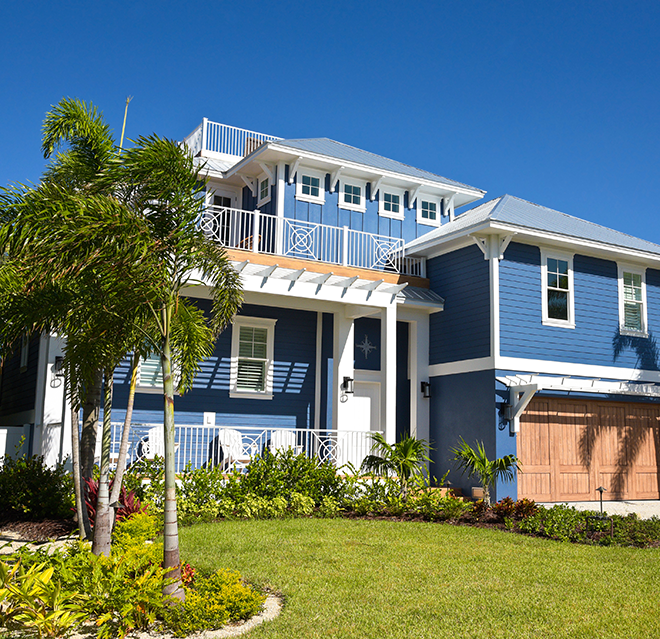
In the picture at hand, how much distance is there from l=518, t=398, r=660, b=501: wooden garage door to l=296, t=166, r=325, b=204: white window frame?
23.2 ft

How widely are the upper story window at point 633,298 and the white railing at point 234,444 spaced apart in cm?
703

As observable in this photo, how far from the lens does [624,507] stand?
13.8 meters

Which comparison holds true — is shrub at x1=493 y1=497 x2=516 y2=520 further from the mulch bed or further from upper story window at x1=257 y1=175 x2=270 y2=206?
upper story window at x1=257 y1=175 x2=270 y2=206

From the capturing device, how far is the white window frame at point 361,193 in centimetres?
1675

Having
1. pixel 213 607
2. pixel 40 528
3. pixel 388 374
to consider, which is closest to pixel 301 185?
pixel 388 374

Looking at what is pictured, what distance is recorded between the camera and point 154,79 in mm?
11977

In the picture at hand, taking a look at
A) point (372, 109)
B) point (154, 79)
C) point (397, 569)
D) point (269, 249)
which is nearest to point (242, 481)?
point (397, 569)

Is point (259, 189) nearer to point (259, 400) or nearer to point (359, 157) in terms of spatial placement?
point (359, 157)

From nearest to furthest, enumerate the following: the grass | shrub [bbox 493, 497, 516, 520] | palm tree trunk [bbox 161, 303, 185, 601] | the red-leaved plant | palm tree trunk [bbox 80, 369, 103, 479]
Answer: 1. the grass
2. palm tree trunk [bbox 161, 303, 185, 601]
3. palm tree trunk [bbox 80, 369, 103, 479]
4. the red-leaved plant
5. shrub [bbox 493, 497, 516, 520]

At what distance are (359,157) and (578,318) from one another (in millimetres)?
7354

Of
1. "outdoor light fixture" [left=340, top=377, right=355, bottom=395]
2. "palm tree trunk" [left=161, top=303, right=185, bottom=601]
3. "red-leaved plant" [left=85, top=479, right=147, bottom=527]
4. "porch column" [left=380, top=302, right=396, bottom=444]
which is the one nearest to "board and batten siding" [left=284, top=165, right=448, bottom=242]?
"porch column" [left=380, top=302, right=396, bottom=444]

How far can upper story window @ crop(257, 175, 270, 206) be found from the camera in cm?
1667

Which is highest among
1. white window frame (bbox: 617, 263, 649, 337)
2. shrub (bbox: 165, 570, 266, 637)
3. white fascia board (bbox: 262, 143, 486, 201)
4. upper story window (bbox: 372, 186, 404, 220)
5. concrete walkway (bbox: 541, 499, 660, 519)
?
white fascia board (bbox: 262, 143, 486, 201)

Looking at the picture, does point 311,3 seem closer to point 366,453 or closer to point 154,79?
point 154,79
